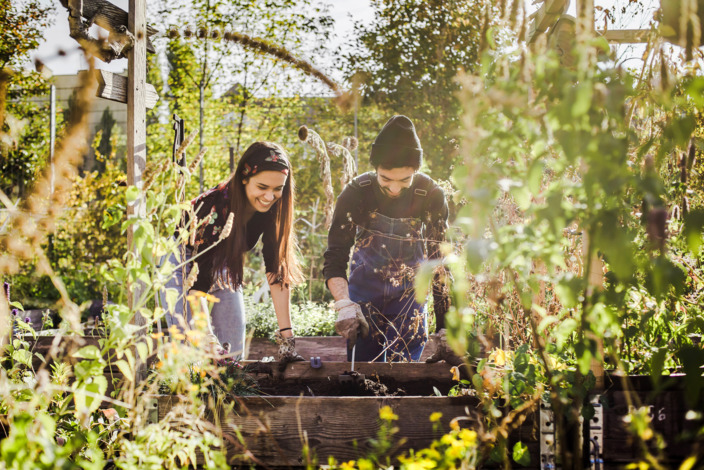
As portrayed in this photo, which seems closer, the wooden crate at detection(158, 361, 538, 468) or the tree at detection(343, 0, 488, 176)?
the wooden crate at detection(158, 361, 538, 468)

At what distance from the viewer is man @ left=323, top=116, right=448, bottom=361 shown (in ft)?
9.25

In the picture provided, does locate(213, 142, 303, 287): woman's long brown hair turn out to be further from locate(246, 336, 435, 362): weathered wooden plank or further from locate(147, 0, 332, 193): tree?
locate(147, 0, 332, 193): tree

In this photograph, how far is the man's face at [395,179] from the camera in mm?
2740

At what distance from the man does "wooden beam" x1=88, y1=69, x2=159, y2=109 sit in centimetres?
112

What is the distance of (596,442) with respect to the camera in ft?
5.42

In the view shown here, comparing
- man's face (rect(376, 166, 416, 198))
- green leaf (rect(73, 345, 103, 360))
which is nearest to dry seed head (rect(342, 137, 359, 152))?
man's face (rect(376, 166, 416, 198))

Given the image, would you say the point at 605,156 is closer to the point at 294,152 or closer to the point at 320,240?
the point at 320,240

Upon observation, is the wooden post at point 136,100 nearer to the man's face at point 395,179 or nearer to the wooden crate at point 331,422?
the wooden crate at point 331,422

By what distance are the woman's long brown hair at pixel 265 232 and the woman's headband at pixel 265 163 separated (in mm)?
16

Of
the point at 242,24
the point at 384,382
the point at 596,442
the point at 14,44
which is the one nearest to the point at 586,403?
the point at 596,442

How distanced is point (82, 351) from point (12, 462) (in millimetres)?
263

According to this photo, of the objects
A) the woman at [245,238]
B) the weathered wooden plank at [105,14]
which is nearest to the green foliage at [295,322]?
the woman at [245,238]

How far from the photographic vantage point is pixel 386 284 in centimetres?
293

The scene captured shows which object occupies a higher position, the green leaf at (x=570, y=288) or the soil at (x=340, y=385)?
the green leaf at (x=570, y=288)
